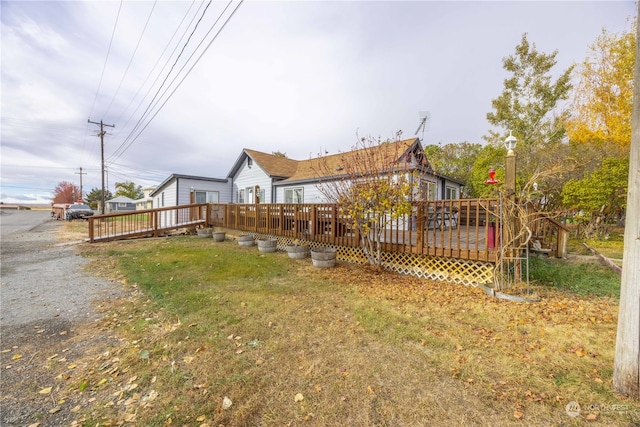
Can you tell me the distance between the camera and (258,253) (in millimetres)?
8688

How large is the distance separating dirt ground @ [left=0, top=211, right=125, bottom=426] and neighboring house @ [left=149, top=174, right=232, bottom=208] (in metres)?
10.9

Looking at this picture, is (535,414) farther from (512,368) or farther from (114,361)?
(114,361)

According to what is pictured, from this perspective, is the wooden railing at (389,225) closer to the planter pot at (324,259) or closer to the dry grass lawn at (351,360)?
the planter pot at (324,259)

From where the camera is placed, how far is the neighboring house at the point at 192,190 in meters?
17.2

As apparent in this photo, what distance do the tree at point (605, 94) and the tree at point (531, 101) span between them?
0.71 metres

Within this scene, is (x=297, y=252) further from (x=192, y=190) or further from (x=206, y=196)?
(x=206, y=196)

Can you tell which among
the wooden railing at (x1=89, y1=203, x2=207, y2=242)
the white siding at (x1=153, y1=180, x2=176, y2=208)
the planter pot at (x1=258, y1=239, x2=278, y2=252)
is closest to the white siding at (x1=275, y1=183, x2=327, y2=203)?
the wooden railing at (x1=89, y1=203, x2=207, y2=242)

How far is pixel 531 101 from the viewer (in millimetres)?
17797

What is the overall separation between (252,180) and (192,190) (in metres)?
4.26

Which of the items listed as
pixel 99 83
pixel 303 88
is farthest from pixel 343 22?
pixel 99 83

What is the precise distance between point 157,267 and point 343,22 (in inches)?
345

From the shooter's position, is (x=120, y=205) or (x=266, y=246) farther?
(x=120, y=205)

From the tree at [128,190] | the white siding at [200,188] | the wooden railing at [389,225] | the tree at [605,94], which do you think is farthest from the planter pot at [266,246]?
the tree at [128,190]

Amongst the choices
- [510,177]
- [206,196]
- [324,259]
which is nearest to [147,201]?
[206,196]
